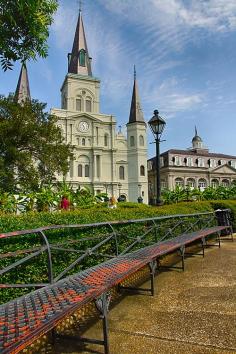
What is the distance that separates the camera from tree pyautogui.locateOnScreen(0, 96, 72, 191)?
84.1 ft

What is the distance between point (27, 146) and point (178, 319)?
84.4ft

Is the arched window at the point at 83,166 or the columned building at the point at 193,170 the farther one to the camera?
the columned building at the point at 193,170

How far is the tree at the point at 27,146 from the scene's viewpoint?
25.6 m

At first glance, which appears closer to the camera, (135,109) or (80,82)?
(80,82)

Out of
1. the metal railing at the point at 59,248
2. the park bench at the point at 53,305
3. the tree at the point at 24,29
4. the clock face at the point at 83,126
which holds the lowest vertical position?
the park bench at the point at 53,305

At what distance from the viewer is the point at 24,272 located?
4.08 metres

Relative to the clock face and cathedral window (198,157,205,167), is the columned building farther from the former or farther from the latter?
the clock face

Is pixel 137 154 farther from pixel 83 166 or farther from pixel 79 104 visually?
pixel 79 104

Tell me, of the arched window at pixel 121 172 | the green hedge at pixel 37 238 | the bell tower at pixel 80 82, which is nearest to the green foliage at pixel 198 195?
the green hedge at pixel 37 238

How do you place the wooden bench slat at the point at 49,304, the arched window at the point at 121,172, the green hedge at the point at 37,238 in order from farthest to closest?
the arched window at the point at 121,172 → the green hedge at the point at 37,238 → the wooden bench slat at the point at 49,304

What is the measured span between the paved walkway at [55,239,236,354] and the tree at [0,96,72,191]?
21318 millimetres

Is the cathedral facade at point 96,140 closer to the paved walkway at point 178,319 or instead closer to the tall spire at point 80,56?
the tall spire at point 80,56

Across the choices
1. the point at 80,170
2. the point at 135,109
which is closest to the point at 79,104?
the point at 135,109

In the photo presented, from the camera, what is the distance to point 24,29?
479cm
